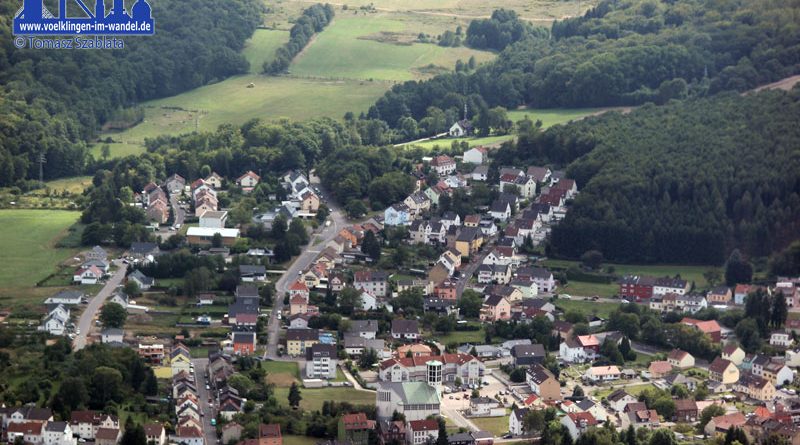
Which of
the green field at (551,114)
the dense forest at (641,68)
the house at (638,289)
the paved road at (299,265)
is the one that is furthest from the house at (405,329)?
the dense forest at (641,68)

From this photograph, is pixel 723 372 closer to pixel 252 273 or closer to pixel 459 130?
pixel 252 273

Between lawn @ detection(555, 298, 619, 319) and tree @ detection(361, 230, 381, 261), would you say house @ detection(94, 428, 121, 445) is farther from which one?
tree @ detection(361, 230, 381, 261)

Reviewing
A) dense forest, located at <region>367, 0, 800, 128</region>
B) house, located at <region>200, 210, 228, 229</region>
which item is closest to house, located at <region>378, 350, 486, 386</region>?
house, located at <region>200, 210, 228, 229</region>

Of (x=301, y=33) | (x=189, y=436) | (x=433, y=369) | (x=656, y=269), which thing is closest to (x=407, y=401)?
(x=433, y=369)

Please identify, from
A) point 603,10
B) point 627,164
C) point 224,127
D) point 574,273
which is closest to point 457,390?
point 574,273

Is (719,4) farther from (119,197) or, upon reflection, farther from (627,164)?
(119,197)
